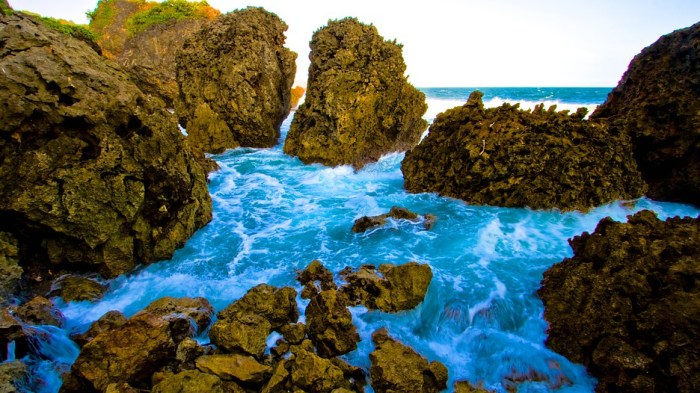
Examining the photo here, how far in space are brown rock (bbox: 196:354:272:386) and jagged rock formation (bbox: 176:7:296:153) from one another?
581 inches

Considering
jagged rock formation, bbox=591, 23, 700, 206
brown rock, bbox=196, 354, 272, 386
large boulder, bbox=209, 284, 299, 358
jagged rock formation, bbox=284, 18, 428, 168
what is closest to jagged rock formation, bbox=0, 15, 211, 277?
large boulder, bbox=209, 284, 299, 358

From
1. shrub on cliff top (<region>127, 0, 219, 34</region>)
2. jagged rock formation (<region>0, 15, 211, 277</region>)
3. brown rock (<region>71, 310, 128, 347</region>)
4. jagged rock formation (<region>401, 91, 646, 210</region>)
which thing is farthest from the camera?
shrub on cliff top (<region>127, 0, 219, 34</region>)

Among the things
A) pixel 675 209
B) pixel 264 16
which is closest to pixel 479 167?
pixel 675 209

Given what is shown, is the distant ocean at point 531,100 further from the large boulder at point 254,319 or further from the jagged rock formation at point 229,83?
the large boulder at point 254,319

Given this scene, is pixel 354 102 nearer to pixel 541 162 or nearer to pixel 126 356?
pixel 541 162

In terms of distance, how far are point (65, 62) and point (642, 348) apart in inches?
368

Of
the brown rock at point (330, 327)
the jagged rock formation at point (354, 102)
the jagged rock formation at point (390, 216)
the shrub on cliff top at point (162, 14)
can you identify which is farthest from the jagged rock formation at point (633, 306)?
the shrub on cliff top at point (162, 14)

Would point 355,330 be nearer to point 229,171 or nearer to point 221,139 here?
point 229,171

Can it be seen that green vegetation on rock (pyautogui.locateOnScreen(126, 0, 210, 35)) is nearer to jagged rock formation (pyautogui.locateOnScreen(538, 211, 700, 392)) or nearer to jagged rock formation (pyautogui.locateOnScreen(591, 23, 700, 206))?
jagged rock formation (pyautogui.locateOnScreen(591, 23, 700, 206))

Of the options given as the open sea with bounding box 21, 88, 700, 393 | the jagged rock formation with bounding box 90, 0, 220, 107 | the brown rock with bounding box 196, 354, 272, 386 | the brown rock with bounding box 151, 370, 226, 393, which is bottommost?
the open sea with bounding box 21, 88, 700, 393

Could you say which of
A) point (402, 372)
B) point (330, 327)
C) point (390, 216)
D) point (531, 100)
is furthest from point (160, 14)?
point (531, 100)

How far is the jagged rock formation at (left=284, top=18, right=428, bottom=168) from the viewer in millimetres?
14383

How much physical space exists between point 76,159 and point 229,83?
39.1 feet

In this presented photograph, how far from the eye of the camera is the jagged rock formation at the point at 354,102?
14383 millimetres
